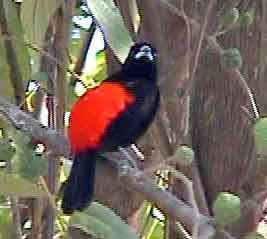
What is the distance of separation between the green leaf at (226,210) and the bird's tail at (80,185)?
0.39 meters

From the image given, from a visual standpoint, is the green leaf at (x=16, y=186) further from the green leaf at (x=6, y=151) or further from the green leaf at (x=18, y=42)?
the green leaf at (x=18, y=42)

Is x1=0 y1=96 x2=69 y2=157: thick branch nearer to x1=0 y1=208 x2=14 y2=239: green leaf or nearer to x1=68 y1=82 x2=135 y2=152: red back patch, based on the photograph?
x1=68 y1=82 x2=135 y2=152: red back patch

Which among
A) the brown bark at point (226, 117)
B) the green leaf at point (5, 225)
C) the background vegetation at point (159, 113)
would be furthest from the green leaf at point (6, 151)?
the brown bark at point (226, 117)

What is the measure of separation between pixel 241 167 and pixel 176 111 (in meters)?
0.25

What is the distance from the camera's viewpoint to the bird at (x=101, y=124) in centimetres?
136

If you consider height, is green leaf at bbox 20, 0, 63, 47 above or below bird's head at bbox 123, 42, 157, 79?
above

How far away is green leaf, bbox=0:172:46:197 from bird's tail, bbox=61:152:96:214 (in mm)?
83

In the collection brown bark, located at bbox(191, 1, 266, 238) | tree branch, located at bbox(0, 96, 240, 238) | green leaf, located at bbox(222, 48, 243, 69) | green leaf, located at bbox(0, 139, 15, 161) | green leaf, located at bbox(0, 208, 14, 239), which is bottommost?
green leaf, located at bbox(0, 208, 14, 239)

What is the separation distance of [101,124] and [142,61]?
1.04 feet

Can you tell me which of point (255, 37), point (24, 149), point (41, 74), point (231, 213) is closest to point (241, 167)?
point (255, 37)

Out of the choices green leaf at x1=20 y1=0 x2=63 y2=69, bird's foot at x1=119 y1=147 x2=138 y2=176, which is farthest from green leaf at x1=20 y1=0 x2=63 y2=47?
bird's foot at x1=119 y1=147 x2=138 y2=176

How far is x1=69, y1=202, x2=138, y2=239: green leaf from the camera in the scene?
1207mm

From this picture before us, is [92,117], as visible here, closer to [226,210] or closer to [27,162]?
[27,162]

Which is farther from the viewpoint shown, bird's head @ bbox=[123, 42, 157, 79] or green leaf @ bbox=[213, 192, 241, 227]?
bird's head @ bbox=[123, 42, 157, 79]
